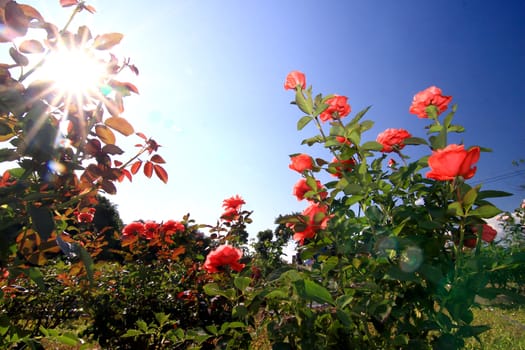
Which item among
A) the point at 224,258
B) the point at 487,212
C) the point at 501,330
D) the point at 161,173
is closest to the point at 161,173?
the point at 161,173

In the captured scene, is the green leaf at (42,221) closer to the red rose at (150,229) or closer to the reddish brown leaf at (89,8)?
the reddish brown leaf at (89,8)

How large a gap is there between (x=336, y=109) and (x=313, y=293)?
104 centimetres

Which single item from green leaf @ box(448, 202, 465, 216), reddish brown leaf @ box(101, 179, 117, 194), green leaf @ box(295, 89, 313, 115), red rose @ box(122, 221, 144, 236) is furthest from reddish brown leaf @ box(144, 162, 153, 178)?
red rose @ box(122, 221, 144, 236)

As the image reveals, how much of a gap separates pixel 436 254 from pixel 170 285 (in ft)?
7.41

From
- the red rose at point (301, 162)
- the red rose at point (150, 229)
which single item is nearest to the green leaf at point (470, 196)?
the red rose at point (301, 162)

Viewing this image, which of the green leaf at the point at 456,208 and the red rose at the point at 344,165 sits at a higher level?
the red rose at the point at 344,165

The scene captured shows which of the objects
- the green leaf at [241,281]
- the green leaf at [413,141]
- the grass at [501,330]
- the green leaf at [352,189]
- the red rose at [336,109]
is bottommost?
the grass at [501,330]

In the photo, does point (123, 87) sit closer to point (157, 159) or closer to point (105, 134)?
point (105, 134)

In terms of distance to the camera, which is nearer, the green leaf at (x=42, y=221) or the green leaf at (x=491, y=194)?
the green leaf at (x=42, y=221)

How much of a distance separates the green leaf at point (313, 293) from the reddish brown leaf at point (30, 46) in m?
1.26

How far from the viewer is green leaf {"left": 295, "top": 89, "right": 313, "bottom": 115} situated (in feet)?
5.20

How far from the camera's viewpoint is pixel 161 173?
1592mm

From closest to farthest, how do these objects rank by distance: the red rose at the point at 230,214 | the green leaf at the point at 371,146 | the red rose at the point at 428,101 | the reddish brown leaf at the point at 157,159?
1. the green leaf at the point at 371,146
2. the reddish brown leaf at the point at 157,159
3. the red rose at the point at 428,101
4. the red rose at the point at 230,214

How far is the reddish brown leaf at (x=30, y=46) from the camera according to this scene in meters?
1.14
